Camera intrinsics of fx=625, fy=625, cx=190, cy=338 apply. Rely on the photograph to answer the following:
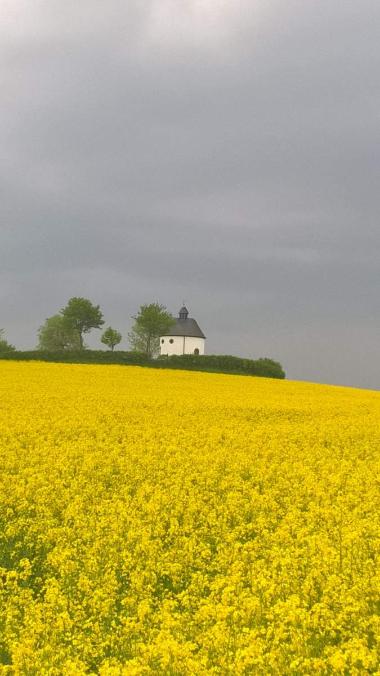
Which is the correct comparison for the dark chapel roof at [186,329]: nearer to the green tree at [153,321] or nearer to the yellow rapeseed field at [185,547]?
the green tree at [153,321]

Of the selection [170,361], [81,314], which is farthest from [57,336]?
[170,361]

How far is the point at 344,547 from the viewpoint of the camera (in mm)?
7750

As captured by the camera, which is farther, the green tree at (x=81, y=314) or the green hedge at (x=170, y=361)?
the green tree at (x=81, y=314)

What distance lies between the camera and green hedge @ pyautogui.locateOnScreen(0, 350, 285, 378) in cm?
5153

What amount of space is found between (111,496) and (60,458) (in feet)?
7.44

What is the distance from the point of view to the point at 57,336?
104 meters

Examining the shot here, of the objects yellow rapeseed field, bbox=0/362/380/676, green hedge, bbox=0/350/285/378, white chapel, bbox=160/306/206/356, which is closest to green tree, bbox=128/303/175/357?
white chapel, bbox=160/306/206/356

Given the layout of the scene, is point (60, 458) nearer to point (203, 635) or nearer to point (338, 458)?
point (338, 458)

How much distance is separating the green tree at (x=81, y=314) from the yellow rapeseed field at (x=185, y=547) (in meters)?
67.9

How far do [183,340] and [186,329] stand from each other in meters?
2.72

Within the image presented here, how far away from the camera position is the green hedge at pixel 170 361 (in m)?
51.5

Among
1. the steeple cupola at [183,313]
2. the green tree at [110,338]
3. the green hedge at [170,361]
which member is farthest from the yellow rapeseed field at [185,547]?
the steeple cupola at [183,313]

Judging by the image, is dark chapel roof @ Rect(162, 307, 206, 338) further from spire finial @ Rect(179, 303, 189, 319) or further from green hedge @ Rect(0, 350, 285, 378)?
green hedge @ Rect(0, 350, 285, 378)

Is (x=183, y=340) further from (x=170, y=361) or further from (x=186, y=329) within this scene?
(x=170, y=361)
